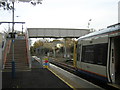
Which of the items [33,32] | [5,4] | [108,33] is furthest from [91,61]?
[33,32]

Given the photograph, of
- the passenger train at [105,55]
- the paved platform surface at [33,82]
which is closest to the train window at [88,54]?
the passenger train at [105,55]

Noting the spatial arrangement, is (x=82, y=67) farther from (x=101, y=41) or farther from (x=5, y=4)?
(x=5, y=4)

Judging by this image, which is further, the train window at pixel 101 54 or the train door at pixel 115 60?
the train window at pixel 101 54

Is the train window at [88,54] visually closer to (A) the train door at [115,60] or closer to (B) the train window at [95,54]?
(B) the train window at [95,54]

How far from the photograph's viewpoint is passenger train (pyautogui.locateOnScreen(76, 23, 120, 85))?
1001cm

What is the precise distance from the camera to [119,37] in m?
9.75

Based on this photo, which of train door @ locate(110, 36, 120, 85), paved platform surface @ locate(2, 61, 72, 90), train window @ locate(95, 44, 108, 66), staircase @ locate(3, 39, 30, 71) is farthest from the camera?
staircase @ locate(3, 39, 30, 71)

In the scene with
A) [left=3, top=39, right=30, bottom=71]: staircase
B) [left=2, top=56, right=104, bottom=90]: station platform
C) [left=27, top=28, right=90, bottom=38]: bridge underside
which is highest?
[left=27, top=28, right=90, bottom=38]: bridge underside

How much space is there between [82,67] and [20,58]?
924 centimetres

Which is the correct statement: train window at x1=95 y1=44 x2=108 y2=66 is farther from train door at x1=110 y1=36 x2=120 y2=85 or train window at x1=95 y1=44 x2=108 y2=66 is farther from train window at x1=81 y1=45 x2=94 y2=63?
train window at x1=81 y1=45 x2=94 y2=63

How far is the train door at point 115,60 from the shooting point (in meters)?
9.98

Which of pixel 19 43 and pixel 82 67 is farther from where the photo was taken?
pixel 19 43

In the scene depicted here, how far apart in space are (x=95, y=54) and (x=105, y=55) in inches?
67.8

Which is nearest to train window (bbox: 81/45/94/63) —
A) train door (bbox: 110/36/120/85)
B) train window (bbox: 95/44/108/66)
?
train window (bbox: 95/44/108/66)
